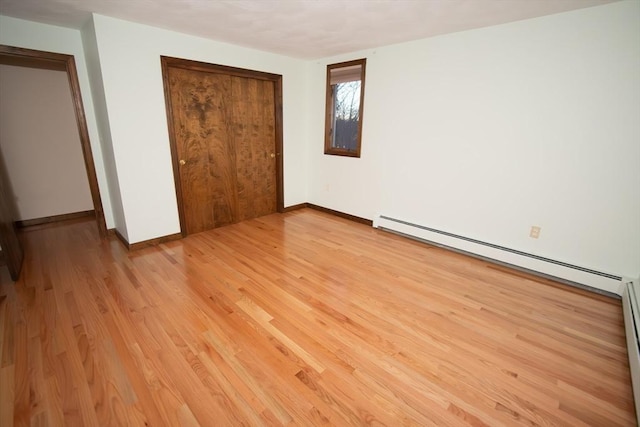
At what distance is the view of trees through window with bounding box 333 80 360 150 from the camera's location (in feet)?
13.0

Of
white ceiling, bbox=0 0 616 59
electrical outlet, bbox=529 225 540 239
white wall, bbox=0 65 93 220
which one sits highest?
white ceiling, bbox=0 0 616 59

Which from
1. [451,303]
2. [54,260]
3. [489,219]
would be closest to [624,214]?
[489,219]

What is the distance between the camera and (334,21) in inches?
101

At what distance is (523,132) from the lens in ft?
8.60

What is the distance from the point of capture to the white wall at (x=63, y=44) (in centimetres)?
264

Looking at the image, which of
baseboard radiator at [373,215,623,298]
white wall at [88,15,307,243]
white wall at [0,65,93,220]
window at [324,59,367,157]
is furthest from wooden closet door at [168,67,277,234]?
baseboard radiator at [373,215,623,298]

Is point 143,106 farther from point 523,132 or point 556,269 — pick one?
point 556,269

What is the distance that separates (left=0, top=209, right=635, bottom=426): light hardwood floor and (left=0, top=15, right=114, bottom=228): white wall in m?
1.04

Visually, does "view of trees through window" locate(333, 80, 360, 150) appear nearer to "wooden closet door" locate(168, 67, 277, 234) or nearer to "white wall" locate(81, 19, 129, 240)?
"wooden closet door" locate(168, 67, 277, 234)

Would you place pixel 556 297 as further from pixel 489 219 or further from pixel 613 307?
pixel 489 219

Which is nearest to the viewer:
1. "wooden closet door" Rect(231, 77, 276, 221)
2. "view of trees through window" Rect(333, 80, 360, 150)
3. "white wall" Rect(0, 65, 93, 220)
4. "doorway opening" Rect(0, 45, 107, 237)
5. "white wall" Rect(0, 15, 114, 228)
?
"white wall" Rect(0, 15, 114, 228)

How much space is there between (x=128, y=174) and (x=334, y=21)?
2.62 metres

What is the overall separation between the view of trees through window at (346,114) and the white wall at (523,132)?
0.91ft

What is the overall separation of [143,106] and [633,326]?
455cm
